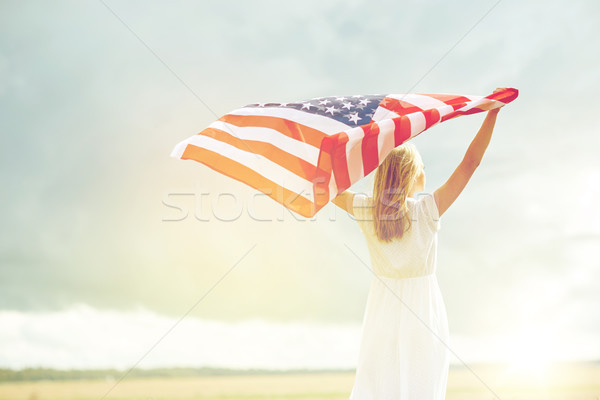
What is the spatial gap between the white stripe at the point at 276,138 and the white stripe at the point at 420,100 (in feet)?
2.08

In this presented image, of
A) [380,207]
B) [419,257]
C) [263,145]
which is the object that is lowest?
[419,257]

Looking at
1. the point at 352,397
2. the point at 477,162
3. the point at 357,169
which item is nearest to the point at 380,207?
the point at 357,169

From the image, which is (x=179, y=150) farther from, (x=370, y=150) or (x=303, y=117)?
(x=370, y=150)

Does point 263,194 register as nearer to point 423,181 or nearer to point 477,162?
point 423,181

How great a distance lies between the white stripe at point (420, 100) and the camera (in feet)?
10.6

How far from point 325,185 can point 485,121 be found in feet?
3.10

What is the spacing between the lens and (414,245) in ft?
9.11

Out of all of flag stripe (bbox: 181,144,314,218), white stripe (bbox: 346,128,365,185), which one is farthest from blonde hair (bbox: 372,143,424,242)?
flag stripe (bbox: 181,144,314,218)

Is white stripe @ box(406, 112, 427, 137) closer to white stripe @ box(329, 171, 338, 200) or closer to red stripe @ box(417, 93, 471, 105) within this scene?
red stripe @ box(417, 93, 471, 105)

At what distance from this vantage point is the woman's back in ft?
9.12

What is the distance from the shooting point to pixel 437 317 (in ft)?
9.15

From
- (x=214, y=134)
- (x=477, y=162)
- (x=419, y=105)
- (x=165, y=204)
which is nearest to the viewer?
(x=477, y=162)

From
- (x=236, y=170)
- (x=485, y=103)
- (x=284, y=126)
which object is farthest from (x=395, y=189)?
(x=236, y=170)

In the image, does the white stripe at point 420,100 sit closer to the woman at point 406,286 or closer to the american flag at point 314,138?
the american flag at point 314,138
